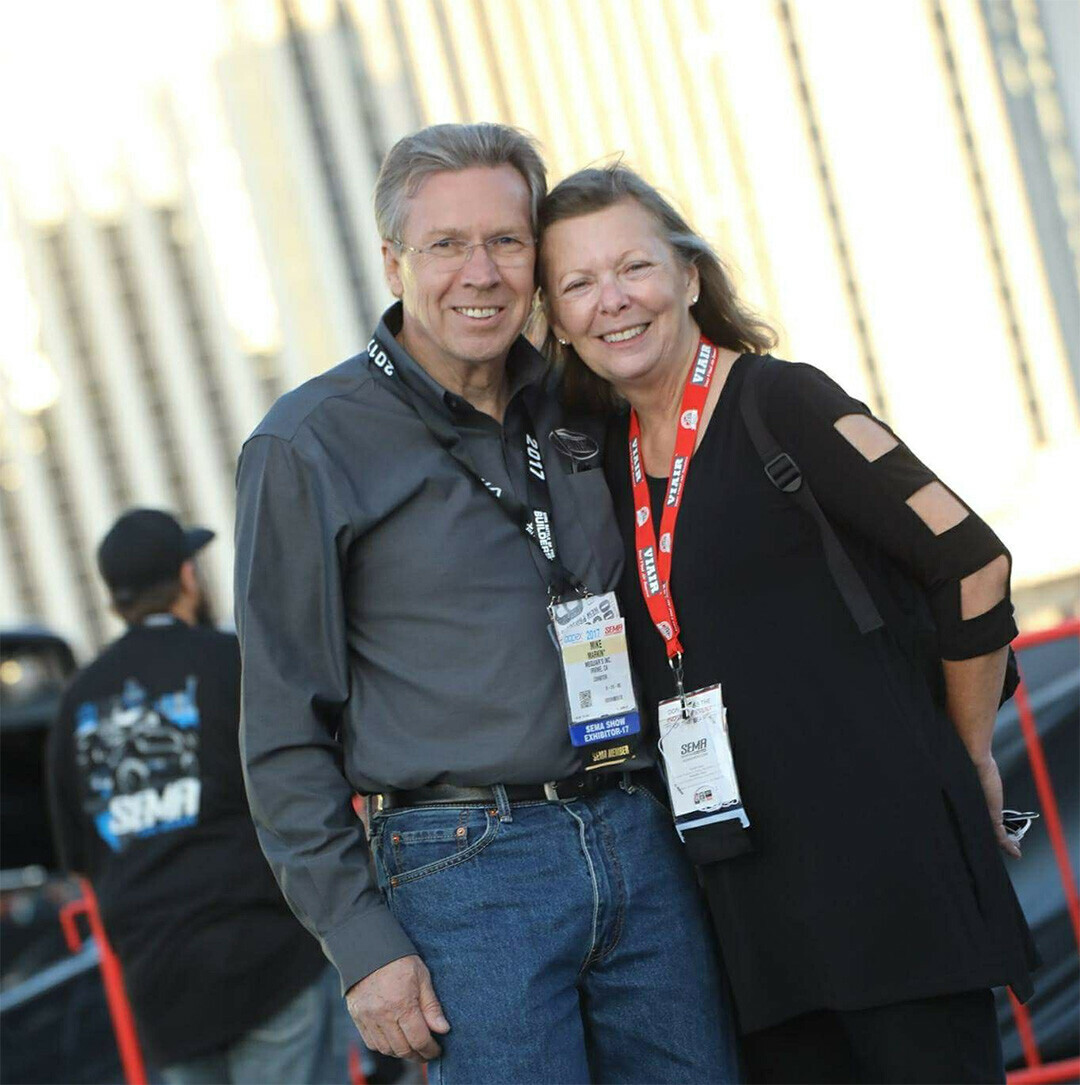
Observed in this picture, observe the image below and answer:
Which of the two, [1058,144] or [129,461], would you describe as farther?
[1058,144]

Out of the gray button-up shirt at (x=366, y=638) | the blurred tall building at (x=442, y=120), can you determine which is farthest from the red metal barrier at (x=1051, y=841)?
the blurred tall building at (x=442, y=120)

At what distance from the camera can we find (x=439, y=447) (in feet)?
8.84

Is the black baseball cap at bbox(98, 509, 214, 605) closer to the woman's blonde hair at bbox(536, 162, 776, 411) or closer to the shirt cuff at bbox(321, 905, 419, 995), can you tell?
the woman's blonde hair at bbox(536, 162, 776, 411)

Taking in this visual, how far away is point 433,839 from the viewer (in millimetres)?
2555

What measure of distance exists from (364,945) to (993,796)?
1.13 meters

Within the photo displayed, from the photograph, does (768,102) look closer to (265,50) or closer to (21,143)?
(265,50)

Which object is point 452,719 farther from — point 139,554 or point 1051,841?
point 1051,841

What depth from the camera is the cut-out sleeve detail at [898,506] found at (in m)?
2.51

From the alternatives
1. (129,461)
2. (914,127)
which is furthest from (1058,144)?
(129,461)

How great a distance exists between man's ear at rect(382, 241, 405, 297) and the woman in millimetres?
585

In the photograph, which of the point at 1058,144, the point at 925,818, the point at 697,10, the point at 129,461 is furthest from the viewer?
the point at 1058,144

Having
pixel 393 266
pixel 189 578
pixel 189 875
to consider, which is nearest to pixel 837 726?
pixel 393 266

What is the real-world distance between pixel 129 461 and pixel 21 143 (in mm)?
13719

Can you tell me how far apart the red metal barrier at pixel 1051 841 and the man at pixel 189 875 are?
1.93 m
